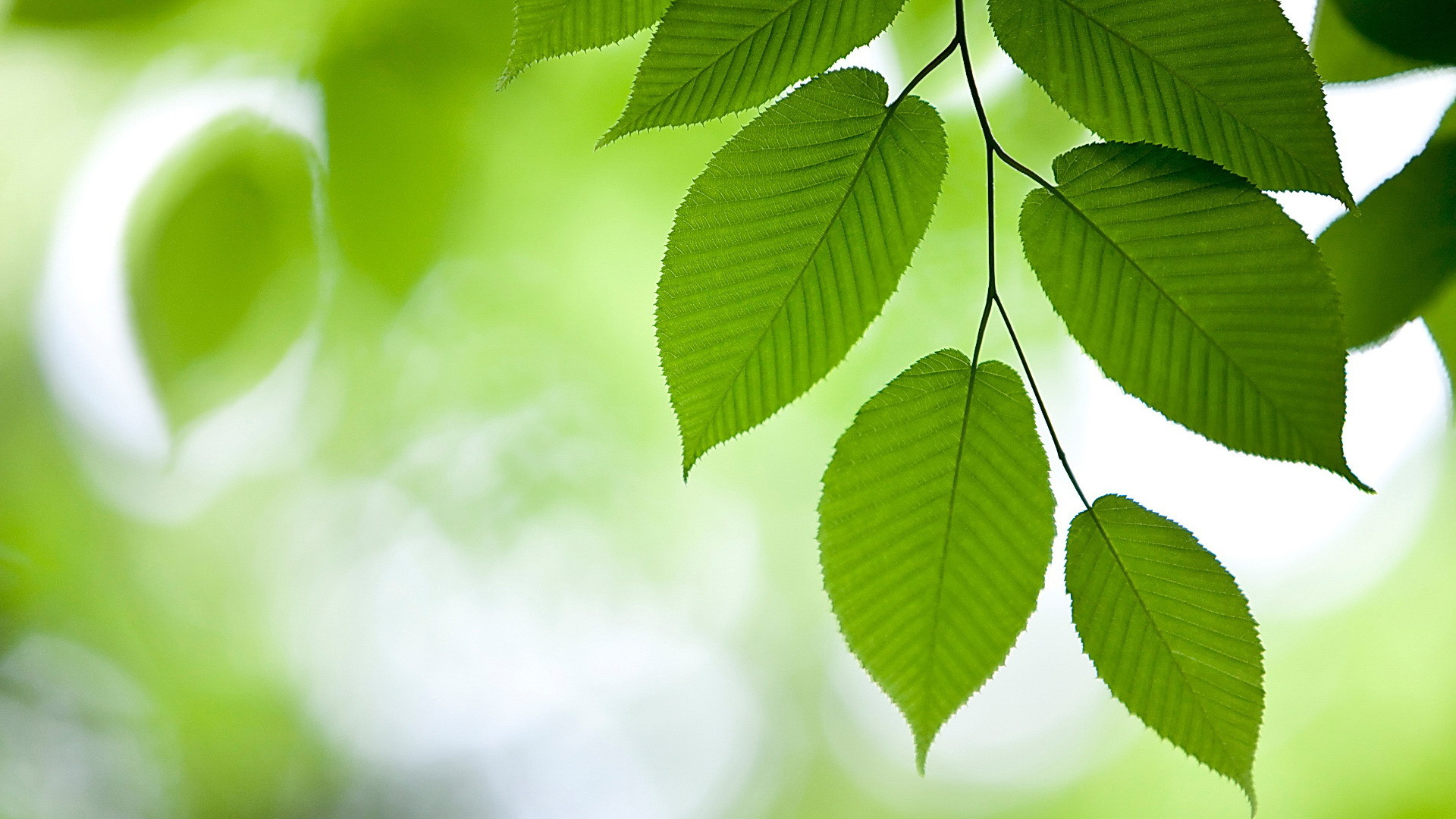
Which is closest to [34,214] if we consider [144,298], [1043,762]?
[144,298]

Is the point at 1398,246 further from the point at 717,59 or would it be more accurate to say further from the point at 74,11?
the point at 74,11

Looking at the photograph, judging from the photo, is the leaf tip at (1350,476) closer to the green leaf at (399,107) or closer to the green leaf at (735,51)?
the green leaf at (735,51)

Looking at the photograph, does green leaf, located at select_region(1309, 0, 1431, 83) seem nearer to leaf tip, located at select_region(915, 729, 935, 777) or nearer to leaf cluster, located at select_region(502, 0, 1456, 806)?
leaf cluster, located at select_region(502, 0, 1456, 806)

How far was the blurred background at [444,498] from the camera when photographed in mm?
1464

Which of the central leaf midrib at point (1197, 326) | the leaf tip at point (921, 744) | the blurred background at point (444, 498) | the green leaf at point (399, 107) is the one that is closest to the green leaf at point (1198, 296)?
the central leaf midrib at point (1197, 326)

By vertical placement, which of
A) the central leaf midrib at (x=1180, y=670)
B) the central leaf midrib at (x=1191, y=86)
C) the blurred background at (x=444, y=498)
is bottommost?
the central leaf midrib at (x=1180, y=670)

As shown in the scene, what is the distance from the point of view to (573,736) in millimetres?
1971

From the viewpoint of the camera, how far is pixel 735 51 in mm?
248

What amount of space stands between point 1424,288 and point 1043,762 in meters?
1.45

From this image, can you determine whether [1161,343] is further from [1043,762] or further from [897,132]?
[1043,762]

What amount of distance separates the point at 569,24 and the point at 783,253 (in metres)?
0.09

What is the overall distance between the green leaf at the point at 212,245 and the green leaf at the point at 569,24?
133 centimetres

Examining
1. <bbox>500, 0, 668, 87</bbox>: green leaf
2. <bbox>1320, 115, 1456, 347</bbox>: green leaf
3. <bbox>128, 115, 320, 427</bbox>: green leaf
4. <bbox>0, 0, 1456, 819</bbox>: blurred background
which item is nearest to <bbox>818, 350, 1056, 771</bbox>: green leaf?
<bbox>500, 0, 668, 87</bbox>: green leaf

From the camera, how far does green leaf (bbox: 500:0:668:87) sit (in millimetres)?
262
